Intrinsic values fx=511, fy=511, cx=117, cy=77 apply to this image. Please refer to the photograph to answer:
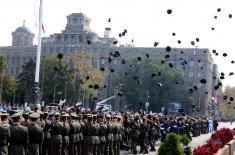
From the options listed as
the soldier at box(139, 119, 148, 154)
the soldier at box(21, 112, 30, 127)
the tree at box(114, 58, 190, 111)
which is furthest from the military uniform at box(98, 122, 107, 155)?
the tree at box(114, 58, 190, 111)

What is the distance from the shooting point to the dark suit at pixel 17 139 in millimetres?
11883

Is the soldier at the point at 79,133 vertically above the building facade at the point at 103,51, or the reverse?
the building facade at the point at 103,51

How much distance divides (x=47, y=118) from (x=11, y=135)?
140 inches

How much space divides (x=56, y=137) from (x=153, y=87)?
91.1m

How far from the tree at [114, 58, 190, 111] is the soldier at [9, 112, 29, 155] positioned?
9164cm

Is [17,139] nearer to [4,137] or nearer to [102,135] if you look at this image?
[4,137]

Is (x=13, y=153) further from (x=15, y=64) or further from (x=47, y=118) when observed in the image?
(x=15, y=64)

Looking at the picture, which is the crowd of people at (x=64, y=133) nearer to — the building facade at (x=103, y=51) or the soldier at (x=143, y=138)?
the soldier at (x=143, y=138)

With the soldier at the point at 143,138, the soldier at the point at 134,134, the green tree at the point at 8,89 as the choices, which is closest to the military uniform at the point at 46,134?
the soldier at the point at 134,134

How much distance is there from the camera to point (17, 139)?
11.9 m

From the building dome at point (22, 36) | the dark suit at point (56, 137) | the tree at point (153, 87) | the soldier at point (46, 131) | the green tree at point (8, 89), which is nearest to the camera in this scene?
→ the soldier at point (46, 131)

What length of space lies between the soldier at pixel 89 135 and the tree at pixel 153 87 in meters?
87.0

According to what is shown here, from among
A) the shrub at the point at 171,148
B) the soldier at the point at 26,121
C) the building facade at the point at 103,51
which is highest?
the building facade at the point at 103,51

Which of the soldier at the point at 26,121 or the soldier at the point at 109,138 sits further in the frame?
the soldier at the point at 109,138
